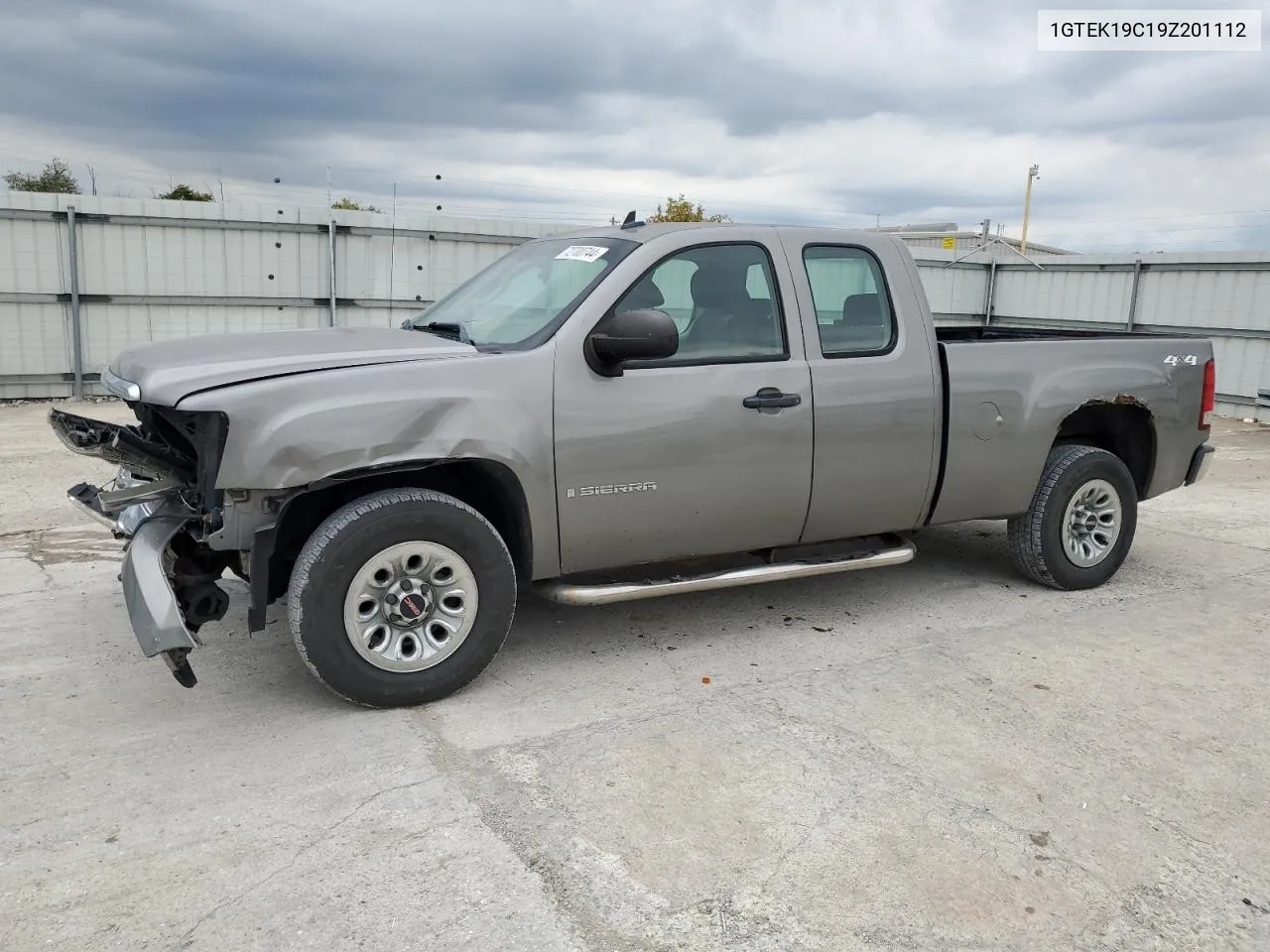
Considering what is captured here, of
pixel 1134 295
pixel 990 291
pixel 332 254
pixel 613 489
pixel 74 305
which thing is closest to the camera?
pixel 613 489

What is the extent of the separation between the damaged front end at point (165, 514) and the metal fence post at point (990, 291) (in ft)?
50.2

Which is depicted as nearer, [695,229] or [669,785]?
[669,785]

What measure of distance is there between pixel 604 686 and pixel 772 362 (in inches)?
63.3

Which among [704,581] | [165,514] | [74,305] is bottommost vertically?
[704,581]

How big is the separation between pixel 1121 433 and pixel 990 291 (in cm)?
1219

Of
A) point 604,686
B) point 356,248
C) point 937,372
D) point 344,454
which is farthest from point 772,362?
point 356,248

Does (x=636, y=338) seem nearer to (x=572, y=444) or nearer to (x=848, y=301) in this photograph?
(x=572, y=444)

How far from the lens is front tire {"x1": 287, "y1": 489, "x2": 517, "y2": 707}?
376cm

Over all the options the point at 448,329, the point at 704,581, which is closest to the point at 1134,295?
the point at 704,581

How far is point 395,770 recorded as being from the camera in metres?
3.50

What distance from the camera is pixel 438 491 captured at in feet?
13.6

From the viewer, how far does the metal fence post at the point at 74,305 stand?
11.8m

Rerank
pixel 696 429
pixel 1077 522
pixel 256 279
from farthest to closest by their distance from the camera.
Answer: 1. pixel 256 279
2. pixel 1077 522
3. pixel 696 429

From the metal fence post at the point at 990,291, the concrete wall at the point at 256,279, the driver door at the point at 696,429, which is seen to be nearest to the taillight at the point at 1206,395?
the driver door at the point at 696,429
